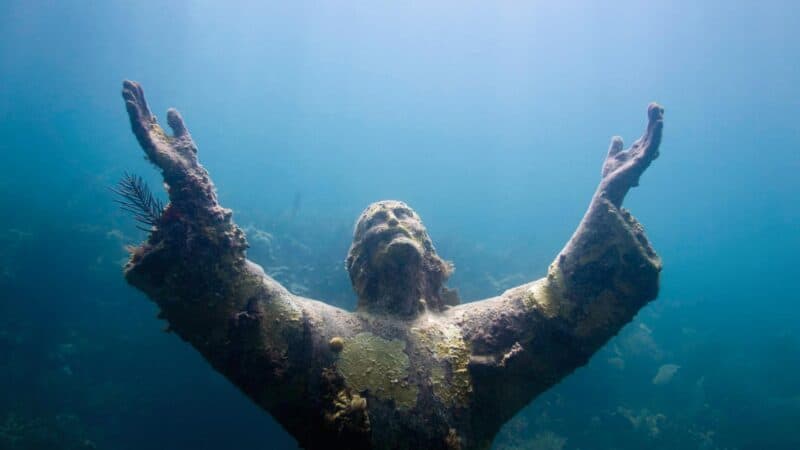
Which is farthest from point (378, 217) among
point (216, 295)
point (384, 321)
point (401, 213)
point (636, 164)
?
point (636, 164)

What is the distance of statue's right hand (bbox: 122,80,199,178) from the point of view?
3.21m

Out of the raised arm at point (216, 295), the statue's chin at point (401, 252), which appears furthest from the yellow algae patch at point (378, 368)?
the statue's chin at point (401, 252)

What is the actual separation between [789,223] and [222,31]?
144m

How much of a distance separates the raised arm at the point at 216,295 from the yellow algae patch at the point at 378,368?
210 mm

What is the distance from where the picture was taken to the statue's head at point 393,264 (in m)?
4.06

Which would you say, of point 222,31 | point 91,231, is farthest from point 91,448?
point 222,31

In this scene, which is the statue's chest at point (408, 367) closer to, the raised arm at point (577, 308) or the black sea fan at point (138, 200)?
the raised arm at point (577, 308)

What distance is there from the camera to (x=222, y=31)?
89375mm

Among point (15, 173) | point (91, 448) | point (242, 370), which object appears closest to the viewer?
point (242, 370)

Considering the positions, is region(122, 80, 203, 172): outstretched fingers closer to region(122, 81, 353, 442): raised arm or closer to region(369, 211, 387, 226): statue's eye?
region(122, 81, 353, 442): raised arm

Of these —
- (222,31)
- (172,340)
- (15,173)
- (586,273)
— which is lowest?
(586,273)

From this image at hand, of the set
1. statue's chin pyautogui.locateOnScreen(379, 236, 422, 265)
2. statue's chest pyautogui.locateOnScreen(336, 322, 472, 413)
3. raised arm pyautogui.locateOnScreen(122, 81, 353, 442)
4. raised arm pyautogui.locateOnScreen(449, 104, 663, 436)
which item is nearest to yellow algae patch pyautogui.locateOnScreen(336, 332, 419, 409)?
statue's chest pyautogui.locateOnScreen(336, 322, 472, 413)

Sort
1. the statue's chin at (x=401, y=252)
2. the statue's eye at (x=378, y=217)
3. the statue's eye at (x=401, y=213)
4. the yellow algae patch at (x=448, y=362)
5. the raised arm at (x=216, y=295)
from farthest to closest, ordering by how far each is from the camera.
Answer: the statue's eye at (x=401, y=213) → the statue's eye at (x=378, y=217) → the statue's chin at (x=401, y=252) → the yellow algae patch at (x=448, y=362) → the raised arm at (x=216, y=295)

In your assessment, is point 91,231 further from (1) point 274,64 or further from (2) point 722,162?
(2) point 722,162
